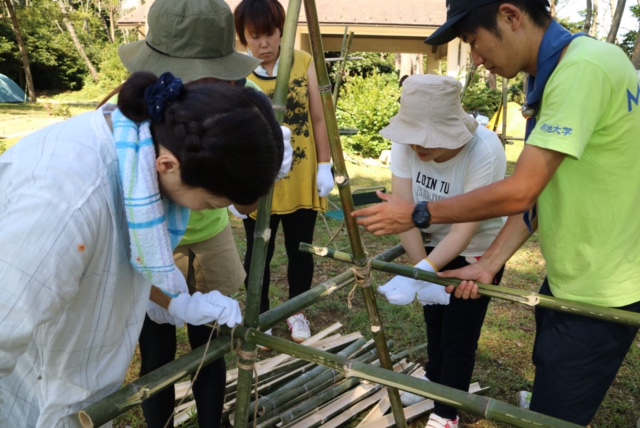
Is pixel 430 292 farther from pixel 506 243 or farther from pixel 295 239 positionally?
pixel 295 239

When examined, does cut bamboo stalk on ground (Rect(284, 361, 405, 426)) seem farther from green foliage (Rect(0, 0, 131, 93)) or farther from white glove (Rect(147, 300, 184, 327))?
green foliage (Rect(0, 0, 131, 93))

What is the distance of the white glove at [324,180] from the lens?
9.96 ft

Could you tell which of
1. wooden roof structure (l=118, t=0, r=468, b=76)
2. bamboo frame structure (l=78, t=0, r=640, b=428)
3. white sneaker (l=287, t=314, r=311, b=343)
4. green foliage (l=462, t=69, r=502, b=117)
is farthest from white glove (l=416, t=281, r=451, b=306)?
wooden roof structure (l=118, t=0, r=468, b=76)

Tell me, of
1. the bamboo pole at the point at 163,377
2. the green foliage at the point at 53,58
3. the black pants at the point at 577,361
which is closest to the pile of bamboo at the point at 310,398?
the bamboo pole at the point at 163,377

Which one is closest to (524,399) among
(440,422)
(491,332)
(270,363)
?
(440,422)

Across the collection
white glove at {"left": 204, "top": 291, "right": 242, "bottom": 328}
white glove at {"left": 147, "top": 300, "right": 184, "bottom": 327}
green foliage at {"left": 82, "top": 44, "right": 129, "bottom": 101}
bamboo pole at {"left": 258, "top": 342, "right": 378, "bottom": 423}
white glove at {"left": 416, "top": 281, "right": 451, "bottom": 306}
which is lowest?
green foliage at {"left": 82, "top": 44, "right": 129, "bottom": 101}

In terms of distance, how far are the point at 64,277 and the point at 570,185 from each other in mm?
1434

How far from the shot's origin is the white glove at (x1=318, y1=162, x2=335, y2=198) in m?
3.04

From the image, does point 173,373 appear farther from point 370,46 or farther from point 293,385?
point 370,46

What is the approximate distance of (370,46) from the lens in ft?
46.9

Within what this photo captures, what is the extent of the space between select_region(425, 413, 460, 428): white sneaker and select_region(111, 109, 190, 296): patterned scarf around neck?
1.87m

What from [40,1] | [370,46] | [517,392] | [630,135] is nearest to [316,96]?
[630,135]

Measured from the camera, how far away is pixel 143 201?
3.92 feet

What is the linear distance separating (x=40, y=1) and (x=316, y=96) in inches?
966
